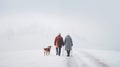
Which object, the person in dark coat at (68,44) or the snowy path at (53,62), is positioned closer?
the snowy path at (53,62)

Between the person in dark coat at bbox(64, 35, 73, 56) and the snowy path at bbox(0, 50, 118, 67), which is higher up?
the person in dark coat at bbox(64, 35, 73, 56)

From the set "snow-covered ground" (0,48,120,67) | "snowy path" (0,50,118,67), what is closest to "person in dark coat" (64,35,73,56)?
"snow-covered ground" (0,48,120,67)

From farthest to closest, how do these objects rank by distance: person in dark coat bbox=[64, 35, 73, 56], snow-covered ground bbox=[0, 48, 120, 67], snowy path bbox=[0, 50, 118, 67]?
person in dark coat bbox=[64, 35, 73, 56] → snow-covered ground bbox=[0, 48, 120, 67] → snowy path bbox=[0, 50, 118, 67]

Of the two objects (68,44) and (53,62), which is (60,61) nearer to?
(53,62)

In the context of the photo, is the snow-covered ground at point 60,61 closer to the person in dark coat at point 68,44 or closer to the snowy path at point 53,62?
the snowy path at point 53,62

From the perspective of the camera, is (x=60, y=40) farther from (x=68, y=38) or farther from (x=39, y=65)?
(x=39, y=65)

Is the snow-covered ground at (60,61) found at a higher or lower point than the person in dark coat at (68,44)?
lower

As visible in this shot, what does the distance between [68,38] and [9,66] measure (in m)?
8.74

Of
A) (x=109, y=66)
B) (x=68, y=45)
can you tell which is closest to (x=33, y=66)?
(x=109, y=66)

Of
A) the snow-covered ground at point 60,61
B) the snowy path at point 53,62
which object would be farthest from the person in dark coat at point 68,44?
the snowy path at point 53,62

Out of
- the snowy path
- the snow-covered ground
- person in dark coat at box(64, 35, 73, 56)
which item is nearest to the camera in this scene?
the snowy path

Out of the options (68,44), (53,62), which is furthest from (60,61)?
(68,44)

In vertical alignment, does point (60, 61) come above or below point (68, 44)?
below

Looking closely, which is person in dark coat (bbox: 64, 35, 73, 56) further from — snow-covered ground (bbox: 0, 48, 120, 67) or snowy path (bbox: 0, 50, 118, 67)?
Answer: snowy path (bbox: 0, 50, 118, 67)
